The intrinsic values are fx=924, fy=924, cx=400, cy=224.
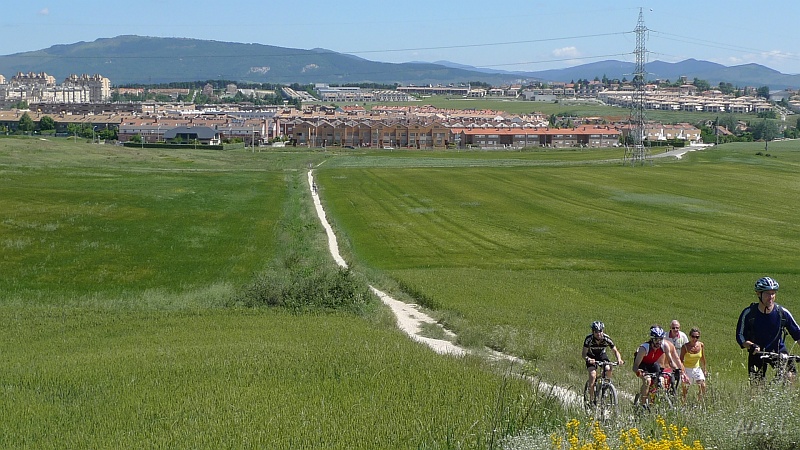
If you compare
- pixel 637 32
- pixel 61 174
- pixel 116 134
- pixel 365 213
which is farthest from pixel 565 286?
pixel 116 134

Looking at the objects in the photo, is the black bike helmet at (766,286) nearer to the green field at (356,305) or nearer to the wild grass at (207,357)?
the green field at (356,305)

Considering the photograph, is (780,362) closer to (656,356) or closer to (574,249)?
(656,356)

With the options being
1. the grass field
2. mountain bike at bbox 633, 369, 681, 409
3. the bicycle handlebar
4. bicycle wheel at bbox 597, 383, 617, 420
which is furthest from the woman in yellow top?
the bicycle handlebar

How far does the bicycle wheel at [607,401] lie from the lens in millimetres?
11222

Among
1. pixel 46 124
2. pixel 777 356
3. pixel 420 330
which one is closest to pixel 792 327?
pixel 777 356

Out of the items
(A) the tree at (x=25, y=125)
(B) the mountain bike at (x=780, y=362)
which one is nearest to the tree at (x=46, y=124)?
(A) the tree at (x=25, y=125)

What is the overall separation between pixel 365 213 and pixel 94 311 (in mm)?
34582

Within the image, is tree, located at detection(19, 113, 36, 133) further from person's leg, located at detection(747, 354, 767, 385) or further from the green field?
person's leg, located at detection(747, 354, 767, 385)

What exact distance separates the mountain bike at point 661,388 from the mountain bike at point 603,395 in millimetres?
374

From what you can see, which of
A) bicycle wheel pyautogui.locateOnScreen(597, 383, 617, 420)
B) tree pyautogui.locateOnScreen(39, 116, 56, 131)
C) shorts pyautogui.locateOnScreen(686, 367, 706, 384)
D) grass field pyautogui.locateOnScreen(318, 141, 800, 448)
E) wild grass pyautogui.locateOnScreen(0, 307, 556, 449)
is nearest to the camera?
wild grass pyautogui.locateOnScreen(0, 307, 556, 449)

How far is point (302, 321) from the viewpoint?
74.7ft

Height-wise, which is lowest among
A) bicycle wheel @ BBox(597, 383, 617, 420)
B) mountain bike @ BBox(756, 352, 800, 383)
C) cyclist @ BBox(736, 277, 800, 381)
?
bicycle wheel @ BBox(597, 383, 617, 420)

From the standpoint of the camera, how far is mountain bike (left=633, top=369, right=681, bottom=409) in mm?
11938

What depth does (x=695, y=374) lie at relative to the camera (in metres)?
13.6
